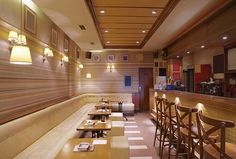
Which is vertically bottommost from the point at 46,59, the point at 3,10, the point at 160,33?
the point at 46,59

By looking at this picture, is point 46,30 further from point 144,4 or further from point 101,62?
point 101,62

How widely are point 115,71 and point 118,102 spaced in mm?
1874

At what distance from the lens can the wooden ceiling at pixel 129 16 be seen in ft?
15.3

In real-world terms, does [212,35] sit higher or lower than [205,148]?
higher

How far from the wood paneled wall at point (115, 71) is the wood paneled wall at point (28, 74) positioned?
14.9ft

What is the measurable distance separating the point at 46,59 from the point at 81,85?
5814mm

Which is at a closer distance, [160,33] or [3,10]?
[3,10]

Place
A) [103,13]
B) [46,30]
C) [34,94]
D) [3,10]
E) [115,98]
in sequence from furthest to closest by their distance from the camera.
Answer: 1. [115,98]
2. [103,13]
3. [46,30]
4. [34,94]
5. [3,10]

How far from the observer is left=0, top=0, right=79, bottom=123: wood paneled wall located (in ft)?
10.4

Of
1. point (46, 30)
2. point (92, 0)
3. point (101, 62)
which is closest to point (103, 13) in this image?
point (92, 0)

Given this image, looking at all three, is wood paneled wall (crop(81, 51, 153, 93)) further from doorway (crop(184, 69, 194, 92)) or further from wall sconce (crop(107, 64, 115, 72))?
doorway (crop(184, 69, 194, 92))

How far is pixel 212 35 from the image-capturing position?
195 inches

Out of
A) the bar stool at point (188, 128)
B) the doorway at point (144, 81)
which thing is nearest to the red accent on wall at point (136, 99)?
the doorway at point (144, 81)

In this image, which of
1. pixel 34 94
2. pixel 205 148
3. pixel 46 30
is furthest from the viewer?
pixel 46 30
